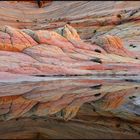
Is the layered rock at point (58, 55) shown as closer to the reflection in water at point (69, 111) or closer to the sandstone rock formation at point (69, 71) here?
the sandstone rock formation at point (69, 71)

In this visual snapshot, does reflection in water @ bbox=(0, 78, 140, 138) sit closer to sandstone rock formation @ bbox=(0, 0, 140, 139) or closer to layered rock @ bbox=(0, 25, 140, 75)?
sandstone rock formation @ bbox=(0, 0, 140, 139)

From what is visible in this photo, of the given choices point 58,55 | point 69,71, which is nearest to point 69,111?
point 69,71

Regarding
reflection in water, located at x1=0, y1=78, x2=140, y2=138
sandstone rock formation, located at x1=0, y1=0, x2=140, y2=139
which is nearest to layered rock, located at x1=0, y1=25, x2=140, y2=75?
sandstone rock formation, located at x1=0, y1=0, x2=140, y2=139

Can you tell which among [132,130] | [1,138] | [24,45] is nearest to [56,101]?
[132,130]

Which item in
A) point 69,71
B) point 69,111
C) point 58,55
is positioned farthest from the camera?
point 58,55

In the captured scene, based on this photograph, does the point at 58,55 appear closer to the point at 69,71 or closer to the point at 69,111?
the point at 69,71

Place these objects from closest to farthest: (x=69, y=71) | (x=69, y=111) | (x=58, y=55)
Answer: (x=69, y=111)
(x=69, y=71)
(x=58, y=55)

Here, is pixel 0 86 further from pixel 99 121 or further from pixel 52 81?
pixel 99 121

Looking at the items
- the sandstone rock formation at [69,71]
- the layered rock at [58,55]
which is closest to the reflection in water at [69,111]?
the sandstone rock formation at [69,71]

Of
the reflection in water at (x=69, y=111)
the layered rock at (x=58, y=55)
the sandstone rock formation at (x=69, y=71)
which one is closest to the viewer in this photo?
the reflection in water at (x=69, y=111)
